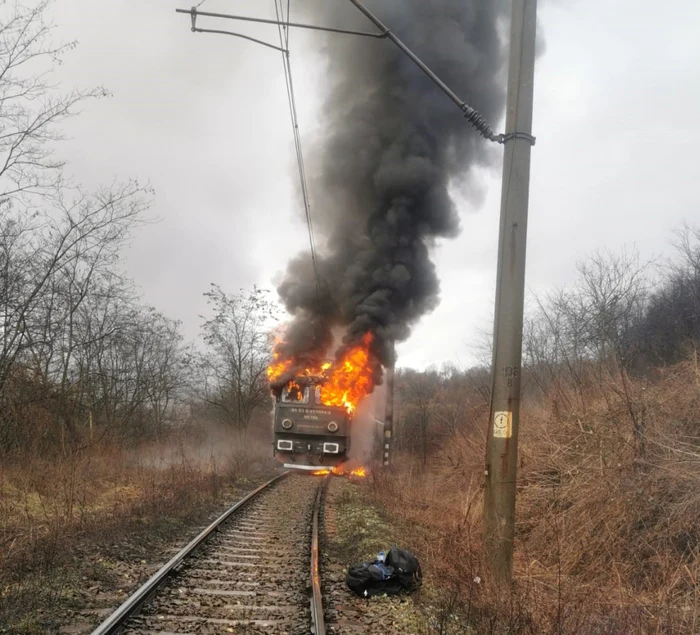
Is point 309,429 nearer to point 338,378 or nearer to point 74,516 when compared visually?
point 338,378

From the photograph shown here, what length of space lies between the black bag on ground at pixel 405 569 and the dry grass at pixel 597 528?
27cm

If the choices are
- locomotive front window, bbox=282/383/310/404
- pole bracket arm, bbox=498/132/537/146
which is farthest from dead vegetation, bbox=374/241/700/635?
locomotive front window, bbox=282/383/310/404

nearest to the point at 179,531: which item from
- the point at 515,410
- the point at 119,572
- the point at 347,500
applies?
the point at 119,572

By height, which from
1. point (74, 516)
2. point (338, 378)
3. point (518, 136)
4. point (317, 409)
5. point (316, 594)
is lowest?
point (74, 516)

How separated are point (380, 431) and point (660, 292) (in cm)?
1665

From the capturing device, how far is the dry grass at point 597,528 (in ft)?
15.0

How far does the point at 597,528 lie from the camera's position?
6660 mm

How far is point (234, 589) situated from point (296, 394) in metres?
11.9

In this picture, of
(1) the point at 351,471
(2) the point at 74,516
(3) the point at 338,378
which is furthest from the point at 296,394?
(2) the point at 74,516

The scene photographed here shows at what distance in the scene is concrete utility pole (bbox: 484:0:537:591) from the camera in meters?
4.98

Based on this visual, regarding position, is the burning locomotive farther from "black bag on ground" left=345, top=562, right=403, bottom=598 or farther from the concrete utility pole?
the concrete utility pole

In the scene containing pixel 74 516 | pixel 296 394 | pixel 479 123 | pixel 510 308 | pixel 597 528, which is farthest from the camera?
→ pixel 296 394

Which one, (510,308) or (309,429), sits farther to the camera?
(309,429)

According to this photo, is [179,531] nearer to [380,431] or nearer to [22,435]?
[22,435]
